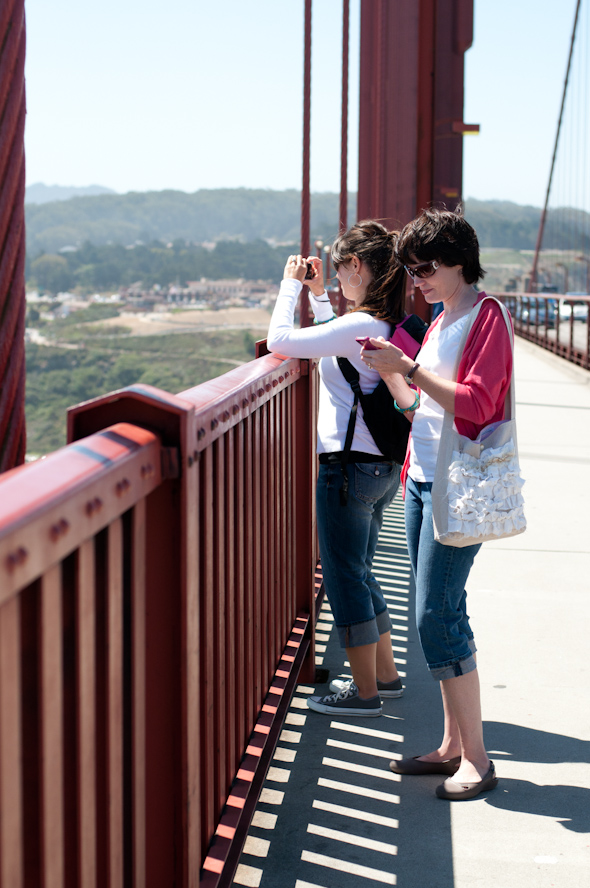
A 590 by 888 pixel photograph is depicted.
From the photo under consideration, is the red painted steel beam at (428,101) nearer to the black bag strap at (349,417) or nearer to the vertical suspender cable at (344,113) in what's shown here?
the vertical suspender cable at (344,113)

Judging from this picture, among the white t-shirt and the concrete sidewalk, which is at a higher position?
the white t-shirt

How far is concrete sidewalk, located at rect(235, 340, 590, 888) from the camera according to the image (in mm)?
2211

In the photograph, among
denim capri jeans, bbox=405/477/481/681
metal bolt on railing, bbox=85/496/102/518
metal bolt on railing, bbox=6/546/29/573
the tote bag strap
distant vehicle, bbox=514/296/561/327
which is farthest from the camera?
distant vehicle, bbox=514/296/561/327

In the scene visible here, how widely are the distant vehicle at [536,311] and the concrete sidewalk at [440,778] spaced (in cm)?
1658

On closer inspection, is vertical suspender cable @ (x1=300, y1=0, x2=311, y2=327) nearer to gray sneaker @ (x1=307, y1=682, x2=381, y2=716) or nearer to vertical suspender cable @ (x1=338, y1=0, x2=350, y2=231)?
vertical suspender cable @ (x1=338, y1=0, x2=350, y2=231)

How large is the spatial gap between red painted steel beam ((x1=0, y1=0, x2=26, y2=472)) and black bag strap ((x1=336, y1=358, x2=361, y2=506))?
48.6 inches

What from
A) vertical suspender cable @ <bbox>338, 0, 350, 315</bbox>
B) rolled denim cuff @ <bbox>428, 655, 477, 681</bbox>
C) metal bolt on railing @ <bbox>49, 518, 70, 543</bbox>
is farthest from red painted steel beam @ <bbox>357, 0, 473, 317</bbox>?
metal bolt on railing @ <bbox>49, 518, 70, 543</bbox>

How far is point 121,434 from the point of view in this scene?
4.11ft

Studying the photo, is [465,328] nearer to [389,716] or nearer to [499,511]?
[499,511]

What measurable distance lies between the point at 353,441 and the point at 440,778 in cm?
101

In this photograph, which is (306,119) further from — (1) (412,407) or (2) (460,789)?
(2) (460,789)

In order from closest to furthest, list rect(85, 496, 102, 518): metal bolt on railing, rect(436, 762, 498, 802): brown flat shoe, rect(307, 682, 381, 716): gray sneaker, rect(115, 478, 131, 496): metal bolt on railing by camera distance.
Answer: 1. rect(85, 496, 102, 518): metal bolt on railing
2. rect(115, 478, 131, 496): metal bolt on railing
3. rect(436, 762, 498, 802): brown flat shoe
4. rect(307, 682, 381, 716): gray sneaker

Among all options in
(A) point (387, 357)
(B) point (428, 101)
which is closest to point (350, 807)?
(A) point (387, 357)

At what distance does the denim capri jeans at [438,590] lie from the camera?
241 centimetres
